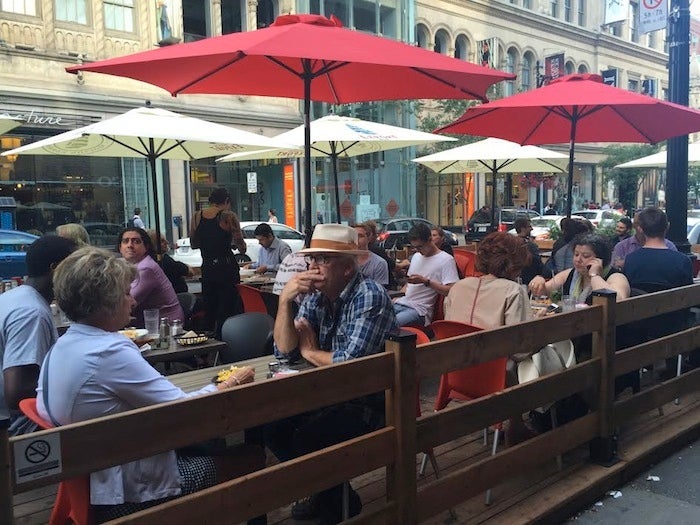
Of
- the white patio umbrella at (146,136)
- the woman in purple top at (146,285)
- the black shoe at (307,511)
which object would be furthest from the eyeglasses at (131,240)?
the black shoe at (307,511)

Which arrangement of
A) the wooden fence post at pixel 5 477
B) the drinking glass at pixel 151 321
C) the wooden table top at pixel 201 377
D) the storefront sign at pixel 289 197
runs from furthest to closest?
the storefront sign at pixel 289 197 < the drinking glass at pixel 151 321 < the wooden table top at pixel 201 377 < the wooden fence post at pixel 5 477

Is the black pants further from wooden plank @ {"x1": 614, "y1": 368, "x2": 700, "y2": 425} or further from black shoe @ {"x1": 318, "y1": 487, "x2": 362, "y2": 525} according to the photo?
wooden plank @ {"x1": 614, "y1": 368, "x2": 700, "y2": 425}

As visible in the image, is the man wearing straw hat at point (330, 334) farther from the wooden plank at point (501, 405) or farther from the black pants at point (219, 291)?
the black pants at point (219, 291)

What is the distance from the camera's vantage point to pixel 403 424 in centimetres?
266

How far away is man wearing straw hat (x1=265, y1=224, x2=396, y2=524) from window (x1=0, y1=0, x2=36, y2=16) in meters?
16.9

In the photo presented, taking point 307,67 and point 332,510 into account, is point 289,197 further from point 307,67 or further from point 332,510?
point 332,510

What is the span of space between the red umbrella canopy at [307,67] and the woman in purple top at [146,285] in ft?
4.36

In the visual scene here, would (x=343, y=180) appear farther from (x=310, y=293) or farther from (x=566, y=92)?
(x=310, y=293)

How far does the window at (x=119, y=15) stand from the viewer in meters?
18.1

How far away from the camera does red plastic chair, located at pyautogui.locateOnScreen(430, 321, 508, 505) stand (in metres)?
3.53

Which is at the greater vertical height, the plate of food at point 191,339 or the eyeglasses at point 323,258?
the eyeglasses at point 323,258

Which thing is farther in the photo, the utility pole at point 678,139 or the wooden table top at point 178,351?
the utility pole at point 678,139

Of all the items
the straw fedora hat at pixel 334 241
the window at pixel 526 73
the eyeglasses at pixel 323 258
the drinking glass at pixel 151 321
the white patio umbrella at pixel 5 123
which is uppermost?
the window at pixel 526 73

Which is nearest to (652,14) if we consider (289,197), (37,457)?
(37,457)
